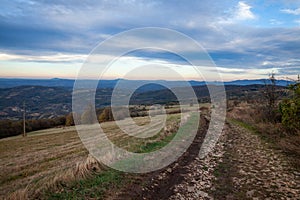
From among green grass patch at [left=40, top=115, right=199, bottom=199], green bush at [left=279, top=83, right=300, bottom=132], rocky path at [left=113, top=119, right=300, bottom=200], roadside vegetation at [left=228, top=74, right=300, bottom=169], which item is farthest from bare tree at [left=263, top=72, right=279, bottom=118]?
green grass patch at [left=40, top=115, right=199, bottom=199]

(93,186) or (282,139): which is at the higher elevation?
(282,139)

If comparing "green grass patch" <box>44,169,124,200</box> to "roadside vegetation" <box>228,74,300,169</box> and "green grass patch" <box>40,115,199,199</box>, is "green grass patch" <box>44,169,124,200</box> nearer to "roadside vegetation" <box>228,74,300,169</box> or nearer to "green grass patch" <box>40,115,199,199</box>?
"green grass patch" <box>40,115,199,199</box>

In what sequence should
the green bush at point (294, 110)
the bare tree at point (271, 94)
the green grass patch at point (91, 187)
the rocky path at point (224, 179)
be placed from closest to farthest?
the green grass patch at point (91, 187) → the rocky path at point (224, 179) → the green bush at point (294, 110) → the bare tree at point (271, 94)

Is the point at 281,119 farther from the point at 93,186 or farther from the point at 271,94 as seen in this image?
the point at 93,186

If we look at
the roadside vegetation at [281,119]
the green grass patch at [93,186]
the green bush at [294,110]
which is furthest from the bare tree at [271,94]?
the green grass patch at [93,186]

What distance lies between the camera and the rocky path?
24.8ft

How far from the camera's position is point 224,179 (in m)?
9.05

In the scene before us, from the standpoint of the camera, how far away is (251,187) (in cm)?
813

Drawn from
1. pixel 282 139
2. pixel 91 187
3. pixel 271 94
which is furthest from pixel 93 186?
pixel 271 94

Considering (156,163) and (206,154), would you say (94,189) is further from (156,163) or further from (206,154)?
(206,154)

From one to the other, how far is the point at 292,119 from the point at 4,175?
664 inches

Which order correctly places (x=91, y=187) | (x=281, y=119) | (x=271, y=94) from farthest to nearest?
(x=271, y=94) < (x=281, y=119) < (x=91, y=187)

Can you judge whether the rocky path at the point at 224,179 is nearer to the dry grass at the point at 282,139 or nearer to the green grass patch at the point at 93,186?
the dry grass at the point at 282,139

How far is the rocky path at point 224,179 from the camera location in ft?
24.8
